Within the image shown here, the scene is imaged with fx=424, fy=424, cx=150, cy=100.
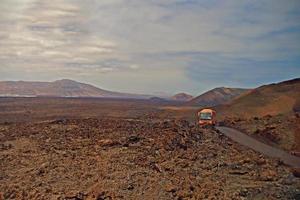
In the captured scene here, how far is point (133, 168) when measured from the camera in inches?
629

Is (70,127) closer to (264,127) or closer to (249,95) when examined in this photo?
(264,127)

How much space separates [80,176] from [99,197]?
250cm

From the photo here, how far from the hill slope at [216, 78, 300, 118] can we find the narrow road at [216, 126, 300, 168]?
20952mm

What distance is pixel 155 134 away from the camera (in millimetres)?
24406

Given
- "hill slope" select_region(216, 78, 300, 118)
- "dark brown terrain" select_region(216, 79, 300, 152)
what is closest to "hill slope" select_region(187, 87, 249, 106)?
"dark brown terrain" select_region(216, 79, 300, 152)

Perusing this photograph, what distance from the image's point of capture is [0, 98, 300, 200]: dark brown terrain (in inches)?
520

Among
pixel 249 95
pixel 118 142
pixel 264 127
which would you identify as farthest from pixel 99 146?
pixel 249 95

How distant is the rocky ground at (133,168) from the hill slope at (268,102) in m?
27.4

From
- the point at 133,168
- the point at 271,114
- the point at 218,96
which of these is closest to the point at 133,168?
the point at 133,168

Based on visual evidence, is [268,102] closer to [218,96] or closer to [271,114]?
[271,114]

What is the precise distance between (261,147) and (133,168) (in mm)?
10751

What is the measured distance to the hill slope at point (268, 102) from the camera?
164ft

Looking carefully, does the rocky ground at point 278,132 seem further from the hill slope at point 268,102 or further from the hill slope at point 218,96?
the hill slope at point 218,96

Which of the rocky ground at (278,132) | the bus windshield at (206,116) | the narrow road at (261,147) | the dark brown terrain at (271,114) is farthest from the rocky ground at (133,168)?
the bus windshield at (206,116)
